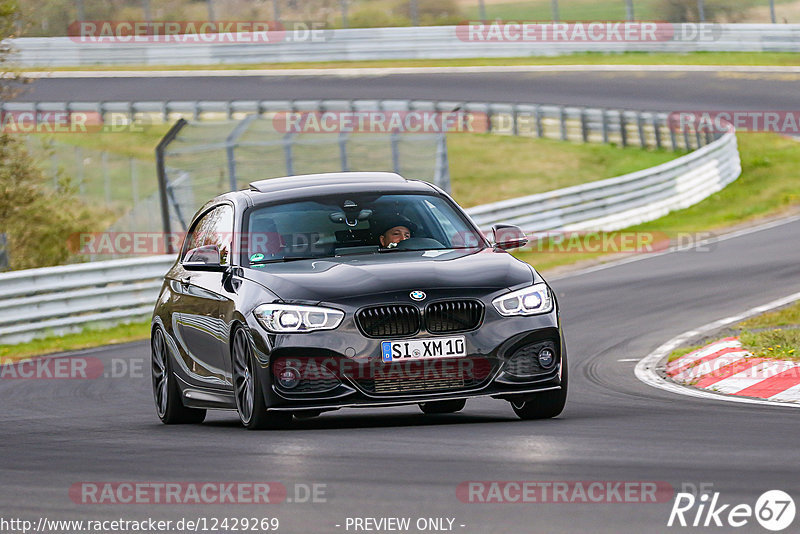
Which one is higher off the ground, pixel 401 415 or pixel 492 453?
pixel 492 453

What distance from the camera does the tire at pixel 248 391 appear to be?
862 cm

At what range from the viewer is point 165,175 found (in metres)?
23.3

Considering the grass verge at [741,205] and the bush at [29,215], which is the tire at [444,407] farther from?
the bush at [29,215]

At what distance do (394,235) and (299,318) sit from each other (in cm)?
131

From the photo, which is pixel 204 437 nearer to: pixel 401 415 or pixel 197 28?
pixel 401 415

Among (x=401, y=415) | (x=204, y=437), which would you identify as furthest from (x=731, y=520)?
(x=401, y=415)

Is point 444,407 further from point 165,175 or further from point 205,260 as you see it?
point 165,175

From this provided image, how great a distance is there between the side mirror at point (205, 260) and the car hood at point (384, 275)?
0.40m

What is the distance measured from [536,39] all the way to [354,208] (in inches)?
1587

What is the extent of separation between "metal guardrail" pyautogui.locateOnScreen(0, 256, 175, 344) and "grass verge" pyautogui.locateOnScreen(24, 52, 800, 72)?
83.1 feet

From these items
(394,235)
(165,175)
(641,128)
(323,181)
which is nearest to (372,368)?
(394,235)

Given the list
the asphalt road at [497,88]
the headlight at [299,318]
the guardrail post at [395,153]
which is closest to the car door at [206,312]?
the headlight at [299,318]

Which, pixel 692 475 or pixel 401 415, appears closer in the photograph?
pixel 692 475

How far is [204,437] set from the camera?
8.93m
